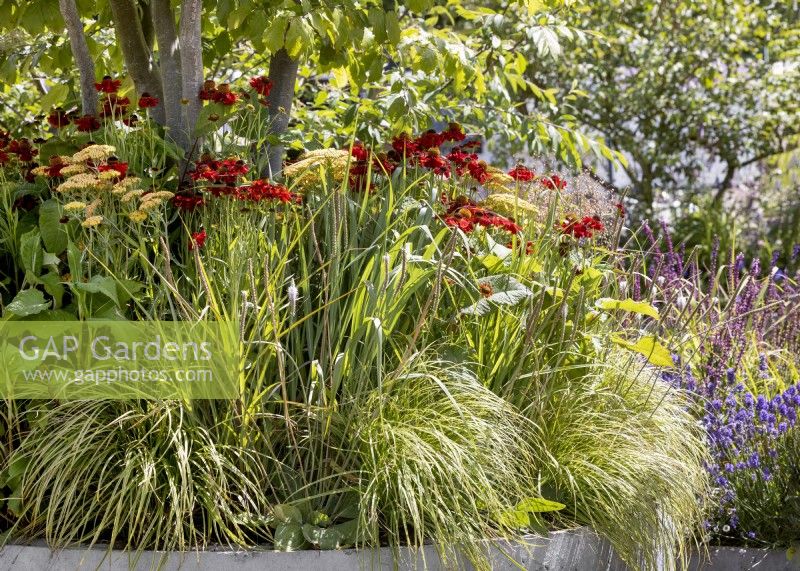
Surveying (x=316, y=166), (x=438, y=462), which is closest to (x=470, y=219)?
(x=316, y=166)

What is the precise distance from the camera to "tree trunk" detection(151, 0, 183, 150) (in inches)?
147

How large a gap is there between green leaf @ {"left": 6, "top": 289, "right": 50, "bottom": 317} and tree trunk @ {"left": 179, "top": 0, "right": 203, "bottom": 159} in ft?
3.13

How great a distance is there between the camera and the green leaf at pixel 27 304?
2.73 metres

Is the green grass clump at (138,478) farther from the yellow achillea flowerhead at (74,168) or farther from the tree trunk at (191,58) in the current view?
the tree trunk at (191,58)

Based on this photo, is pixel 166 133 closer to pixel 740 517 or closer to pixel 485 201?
pixel 485 201

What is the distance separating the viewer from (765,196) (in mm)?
9734

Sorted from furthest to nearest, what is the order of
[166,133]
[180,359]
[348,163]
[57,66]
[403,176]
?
[57,66] < [166,133] < [403,176] < [348,163] < [180,359]

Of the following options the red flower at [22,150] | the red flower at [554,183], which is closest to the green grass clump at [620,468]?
the red flower at [554,183]

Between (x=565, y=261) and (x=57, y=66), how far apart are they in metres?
2.35

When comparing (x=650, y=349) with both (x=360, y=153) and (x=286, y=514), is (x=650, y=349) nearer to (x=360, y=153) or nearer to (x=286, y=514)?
(x=360, y=153)

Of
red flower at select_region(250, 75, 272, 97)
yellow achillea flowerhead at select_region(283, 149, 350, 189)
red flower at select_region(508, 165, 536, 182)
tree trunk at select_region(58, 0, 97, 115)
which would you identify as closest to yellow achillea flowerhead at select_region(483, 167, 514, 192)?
red flower at select_region(508, 165, 536, 182)

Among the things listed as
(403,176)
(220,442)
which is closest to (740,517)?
(403,176)

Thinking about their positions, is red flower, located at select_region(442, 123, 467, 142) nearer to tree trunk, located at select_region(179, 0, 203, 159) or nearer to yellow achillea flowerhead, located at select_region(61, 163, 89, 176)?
tree trunk, located at select_region(179, 0, 203, 159)

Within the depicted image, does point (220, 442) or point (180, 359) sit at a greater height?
point (180, 359)
